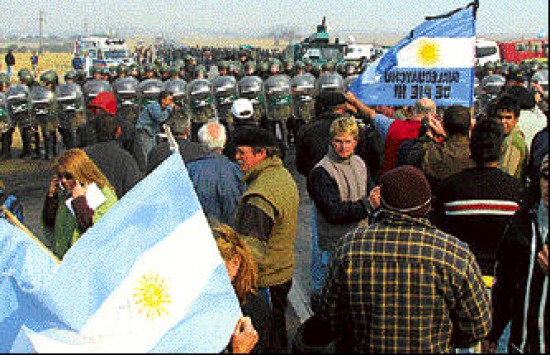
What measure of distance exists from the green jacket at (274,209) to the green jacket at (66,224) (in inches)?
34.7

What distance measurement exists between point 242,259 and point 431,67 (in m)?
3.60

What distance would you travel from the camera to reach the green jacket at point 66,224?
443cm

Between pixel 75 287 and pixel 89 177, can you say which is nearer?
pixel 75 287

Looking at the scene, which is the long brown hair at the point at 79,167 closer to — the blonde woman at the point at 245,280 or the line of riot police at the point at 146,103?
the blonde woman at the point at 245,280

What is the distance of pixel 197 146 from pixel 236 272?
9.88 feet

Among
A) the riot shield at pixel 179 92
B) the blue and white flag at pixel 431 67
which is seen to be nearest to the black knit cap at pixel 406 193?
the blue and white flag at pixel 431 67

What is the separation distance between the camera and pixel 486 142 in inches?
154

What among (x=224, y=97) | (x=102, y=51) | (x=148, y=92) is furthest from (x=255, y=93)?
(x=102, y=51)

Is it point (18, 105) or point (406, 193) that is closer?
point (406, 193)

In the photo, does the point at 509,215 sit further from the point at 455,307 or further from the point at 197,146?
the point at 197,146

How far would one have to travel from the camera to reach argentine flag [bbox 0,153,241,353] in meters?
2.38

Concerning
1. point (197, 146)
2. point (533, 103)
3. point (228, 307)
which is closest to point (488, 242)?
point (228, 307)

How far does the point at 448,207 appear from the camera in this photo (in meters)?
3.90

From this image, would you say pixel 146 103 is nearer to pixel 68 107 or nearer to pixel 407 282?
pixel 68 107
